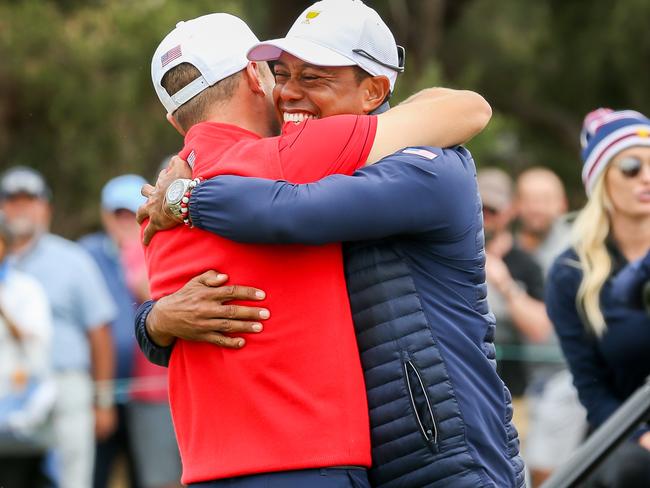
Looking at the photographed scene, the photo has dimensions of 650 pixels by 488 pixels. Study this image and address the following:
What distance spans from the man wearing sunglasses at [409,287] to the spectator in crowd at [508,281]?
4.81 m

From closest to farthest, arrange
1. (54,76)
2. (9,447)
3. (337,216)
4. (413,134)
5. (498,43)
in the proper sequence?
(337,216) → (413,134) → (9,447) → (54,76) → (498,43)

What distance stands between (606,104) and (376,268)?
18.0 m

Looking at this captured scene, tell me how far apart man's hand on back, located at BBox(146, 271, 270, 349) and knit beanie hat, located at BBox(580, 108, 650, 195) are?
2486 millimetres

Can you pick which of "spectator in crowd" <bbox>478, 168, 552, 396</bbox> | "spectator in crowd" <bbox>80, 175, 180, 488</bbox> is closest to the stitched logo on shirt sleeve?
"spectator in crowd" <bbox>478, 168, 552, 396</bbox>

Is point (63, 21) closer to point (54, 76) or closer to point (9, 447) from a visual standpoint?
point (54, 76)

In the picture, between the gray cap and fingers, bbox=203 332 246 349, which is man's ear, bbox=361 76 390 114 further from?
the gray cap

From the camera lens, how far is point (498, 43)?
21.2m

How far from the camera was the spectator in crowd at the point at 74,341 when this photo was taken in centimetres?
802

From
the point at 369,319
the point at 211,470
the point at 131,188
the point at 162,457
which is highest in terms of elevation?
the point at 131,188

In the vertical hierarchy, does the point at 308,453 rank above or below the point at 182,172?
below

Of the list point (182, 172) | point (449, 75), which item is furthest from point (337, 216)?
point (449, 75)

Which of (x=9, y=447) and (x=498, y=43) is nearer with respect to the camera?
(x=9, y=447)

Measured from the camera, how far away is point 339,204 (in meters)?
3.05

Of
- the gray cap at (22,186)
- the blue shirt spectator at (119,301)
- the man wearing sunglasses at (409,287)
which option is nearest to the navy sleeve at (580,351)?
the man wearing sunglasses at (409,287)
